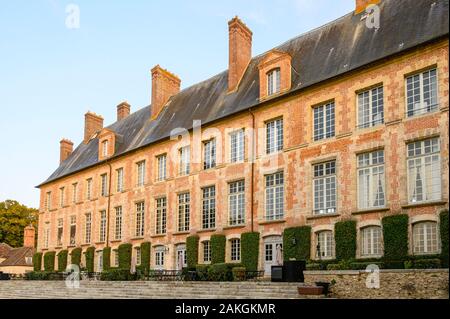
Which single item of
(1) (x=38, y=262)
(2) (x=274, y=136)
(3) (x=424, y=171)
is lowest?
(1) (x=38, y=262)

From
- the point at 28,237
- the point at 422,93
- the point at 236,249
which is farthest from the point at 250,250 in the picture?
the point at 28,237

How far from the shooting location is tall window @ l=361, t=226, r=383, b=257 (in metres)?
21.7

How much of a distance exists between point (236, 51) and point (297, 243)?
12.9 metres

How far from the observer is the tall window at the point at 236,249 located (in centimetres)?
2725

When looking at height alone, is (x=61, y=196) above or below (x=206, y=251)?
above

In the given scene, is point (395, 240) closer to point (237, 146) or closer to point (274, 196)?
point (274, 196)

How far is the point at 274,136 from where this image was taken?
2694 cm

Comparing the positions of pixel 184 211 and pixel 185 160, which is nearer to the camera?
pixel 184 211

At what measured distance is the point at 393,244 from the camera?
816 inches

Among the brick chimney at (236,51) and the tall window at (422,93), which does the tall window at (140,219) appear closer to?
the brick chimney at (236,51)

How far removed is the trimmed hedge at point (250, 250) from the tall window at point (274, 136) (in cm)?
431

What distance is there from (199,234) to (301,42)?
39.3 ft

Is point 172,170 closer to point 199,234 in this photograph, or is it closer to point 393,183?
point 199,234

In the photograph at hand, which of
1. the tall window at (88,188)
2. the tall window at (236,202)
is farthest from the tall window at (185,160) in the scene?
the tall window at (88,188)
